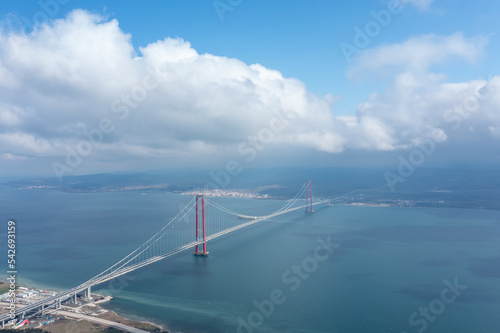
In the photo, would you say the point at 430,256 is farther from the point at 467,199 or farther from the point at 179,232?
the point at 467,199

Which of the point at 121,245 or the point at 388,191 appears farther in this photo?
the point at 388,191

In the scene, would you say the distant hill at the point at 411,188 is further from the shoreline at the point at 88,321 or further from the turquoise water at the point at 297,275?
the shoreline at the point at 88,321

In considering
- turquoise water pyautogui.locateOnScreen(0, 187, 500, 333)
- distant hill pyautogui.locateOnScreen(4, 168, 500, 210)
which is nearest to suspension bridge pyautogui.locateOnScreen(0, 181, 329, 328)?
turquoise water pyautogui.locateOnScreen(0, 187, 500, 333)

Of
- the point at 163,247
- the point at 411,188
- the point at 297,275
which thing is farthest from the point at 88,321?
the point at 411,188

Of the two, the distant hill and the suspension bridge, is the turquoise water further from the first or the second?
the distant hill

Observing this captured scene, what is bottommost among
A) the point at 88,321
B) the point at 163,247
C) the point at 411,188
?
the point at 88,321

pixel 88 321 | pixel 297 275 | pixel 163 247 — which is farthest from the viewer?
pixel 163 247

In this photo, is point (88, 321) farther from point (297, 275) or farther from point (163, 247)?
point (163, 247)

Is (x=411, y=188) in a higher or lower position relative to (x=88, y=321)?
higher

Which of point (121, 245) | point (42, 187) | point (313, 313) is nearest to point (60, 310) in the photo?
point (313, 313)
